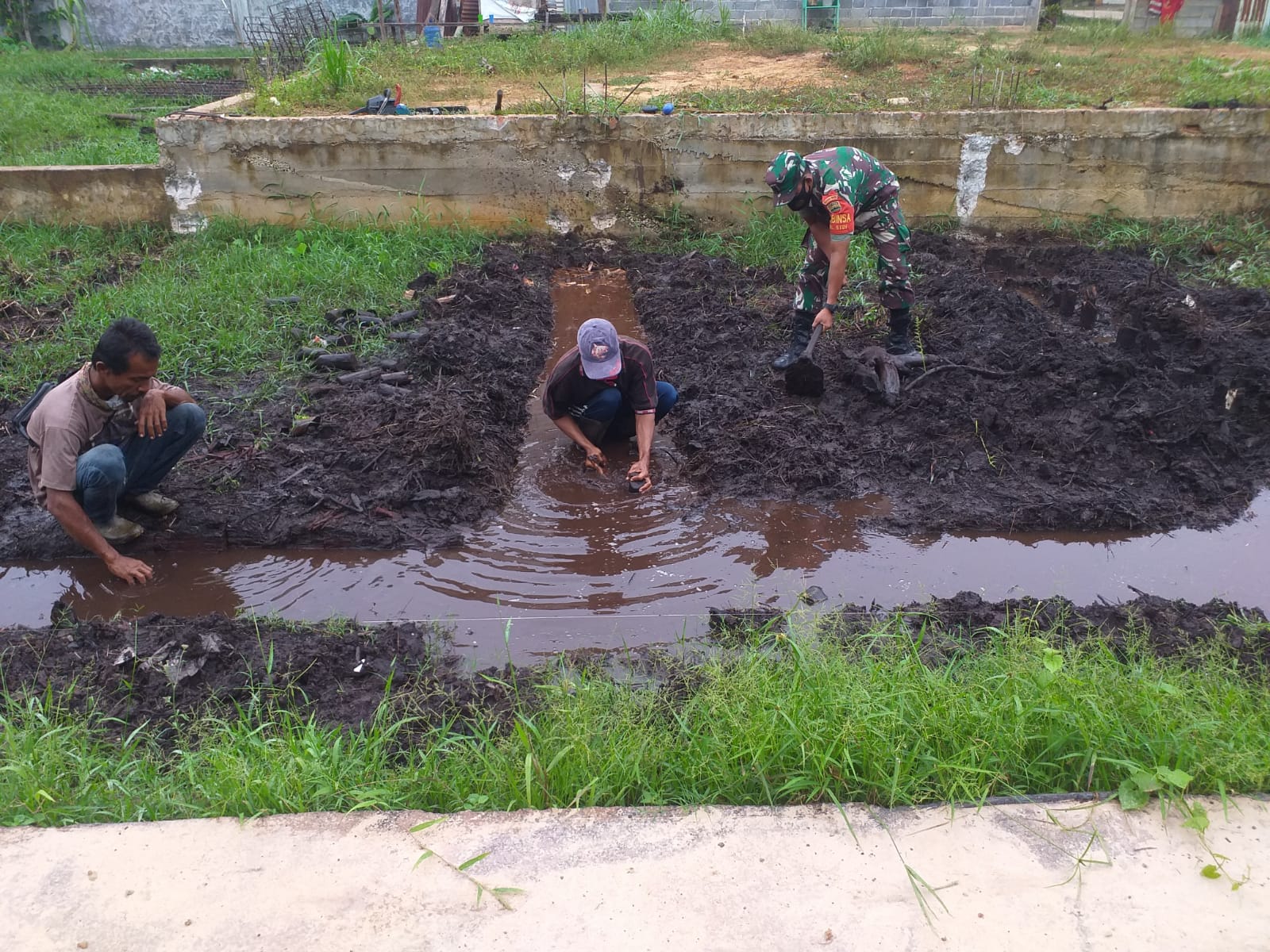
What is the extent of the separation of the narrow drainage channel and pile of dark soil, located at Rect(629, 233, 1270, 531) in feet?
0.68

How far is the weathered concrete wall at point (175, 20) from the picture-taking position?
63.9 feet

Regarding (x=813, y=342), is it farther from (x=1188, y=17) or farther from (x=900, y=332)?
(x=1188, y=17)

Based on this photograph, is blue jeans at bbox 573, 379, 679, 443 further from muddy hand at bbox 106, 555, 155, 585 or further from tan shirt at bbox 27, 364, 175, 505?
muddy hand at bbox 106, 555, 155, 585

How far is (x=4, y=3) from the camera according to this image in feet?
61.7

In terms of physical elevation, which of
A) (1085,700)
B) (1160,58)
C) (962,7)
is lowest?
(1085,700)

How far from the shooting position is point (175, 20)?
19906 mm

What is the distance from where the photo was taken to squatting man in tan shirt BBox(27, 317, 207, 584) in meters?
3.78

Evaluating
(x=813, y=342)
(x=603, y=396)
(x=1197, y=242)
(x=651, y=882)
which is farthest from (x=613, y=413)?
(x=1197, y=242)

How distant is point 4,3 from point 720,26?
1634cm

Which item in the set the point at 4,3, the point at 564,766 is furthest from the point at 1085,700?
the point at 4,3

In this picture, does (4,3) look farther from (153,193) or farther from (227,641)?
(227,641)

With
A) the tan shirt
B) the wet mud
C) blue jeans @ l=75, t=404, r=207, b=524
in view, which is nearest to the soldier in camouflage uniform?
the wet mud

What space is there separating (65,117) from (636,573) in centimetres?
1245

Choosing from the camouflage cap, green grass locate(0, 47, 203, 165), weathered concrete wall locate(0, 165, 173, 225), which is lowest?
weathered concrete wall locate(0, 165, 173, 225)
